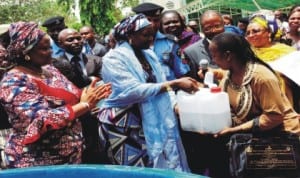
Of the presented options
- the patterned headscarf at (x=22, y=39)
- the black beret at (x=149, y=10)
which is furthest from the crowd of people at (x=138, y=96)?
the black beret at (x=149, y=10)

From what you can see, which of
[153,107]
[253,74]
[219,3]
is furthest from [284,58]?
[219,3]

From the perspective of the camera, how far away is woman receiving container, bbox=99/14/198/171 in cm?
350

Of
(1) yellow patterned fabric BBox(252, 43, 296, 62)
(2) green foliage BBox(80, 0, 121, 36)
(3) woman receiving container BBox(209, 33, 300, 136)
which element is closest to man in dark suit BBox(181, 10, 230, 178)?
(3) woman receiving container BBox(209, 33, 300, 136)

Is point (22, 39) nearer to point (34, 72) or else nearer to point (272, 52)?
point (34, 72)

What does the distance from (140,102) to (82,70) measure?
131 cm

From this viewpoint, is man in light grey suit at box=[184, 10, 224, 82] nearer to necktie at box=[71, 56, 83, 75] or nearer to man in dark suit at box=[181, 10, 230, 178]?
man in dark suit at box=[181, 10, 230, 178]

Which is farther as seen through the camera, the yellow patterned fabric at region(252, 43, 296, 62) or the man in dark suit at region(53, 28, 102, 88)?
the man in dark suit at region(53, 28, 102, 88)

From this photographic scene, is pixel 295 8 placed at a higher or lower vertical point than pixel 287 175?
higher

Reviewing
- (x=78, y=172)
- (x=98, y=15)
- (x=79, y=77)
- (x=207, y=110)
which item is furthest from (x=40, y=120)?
(x=98, y=15)

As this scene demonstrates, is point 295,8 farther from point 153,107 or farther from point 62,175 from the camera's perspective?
point 62,175

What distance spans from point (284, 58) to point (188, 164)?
3.47 feet

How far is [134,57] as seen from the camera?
140 inches

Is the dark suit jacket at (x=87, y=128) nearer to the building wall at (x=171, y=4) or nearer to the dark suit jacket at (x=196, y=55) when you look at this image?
the dark suit jacket at (x=196, y=55)

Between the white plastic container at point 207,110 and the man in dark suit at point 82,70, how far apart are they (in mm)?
961
